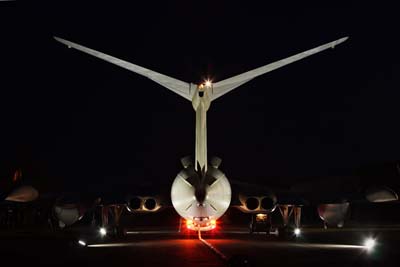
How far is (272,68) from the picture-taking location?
26.9 metres

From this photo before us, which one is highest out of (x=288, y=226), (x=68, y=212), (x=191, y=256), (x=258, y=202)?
(x=258, y=202)

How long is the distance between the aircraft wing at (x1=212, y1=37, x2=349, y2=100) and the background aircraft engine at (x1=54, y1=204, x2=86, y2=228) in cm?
1049

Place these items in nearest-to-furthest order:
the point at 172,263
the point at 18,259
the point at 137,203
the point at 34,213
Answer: the point at 172,263
the point at 18,259
the point at 137,203
the point at 34,213

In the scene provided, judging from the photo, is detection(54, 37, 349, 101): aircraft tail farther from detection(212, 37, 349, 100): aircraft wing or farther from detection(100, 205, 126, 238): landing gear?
detection(100, 205, 126, 238): landing gear

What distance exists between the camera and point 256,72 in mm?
27328

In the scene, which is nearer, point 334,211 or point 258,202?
point 258,202

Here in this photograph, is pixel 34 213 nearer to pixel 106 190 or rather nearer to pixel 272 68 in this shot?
pixel 106 190

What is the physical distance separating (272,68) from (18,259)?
37.0 ft

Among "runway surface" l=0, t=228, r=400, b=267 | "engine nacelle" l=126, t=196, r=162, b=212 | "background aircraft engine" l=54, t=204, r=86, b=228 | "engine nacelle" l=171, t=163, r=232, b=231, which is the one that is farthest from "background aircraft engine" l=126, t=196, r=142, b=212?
"runway surface" l=0, t=228, r=400, b=267

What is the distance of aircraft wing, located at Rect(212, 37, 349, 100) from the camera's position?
82.4 feet

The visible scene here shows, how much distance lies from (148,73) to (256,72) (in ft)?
12.9

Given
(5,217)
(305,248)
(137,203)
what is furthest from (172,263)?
(5,217)

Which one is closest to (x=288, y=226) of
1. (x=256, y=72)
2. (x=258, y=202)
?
(x=258, y=202)

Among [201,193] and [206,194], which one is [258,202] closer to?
[206,194]
